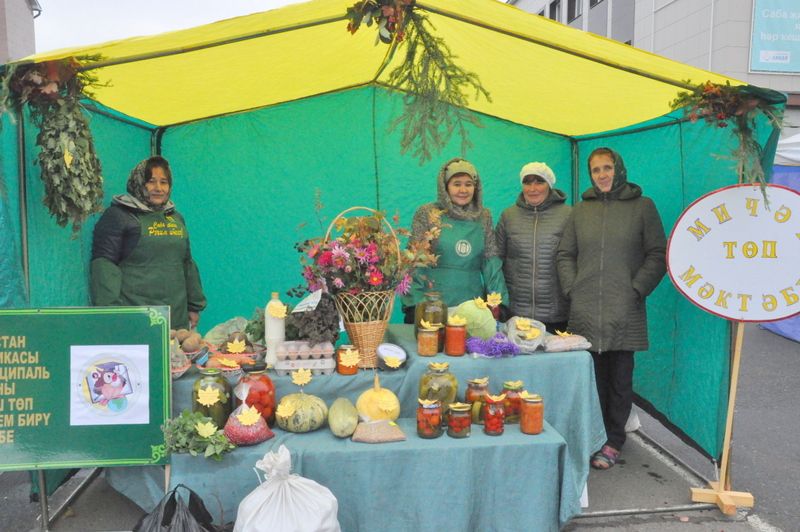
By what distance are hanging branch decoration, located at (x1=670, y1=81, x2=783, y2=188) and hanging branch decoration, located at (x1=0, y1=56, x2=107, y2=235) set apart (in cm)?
283

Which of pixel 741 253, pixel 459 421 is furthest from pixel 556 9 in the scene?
pixel 459 421

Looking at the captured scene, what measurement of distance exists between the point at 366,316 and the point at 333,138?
97.7 inches

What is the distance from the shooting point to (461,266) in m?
3.47

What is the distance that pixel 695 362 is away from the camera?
3502 mm

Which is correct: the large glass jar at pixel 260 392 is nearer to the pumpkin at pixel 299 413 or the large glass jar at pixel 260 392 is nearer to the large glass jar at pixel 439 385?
the pumpkin at pixel 299 413

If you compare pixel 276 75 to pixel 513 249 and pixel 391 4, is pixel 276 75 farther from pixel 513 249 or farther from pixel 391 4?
pixel 513 249

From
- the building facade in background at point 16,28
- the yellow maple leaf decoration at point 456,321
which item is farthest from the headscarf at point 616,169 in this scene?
the building facade in background at point 16,28

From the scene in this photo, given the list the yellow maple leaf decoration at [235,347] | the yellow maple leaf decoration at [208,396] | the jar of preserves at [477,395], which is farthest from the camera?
the yellow maple leaf decoration at [235,347]

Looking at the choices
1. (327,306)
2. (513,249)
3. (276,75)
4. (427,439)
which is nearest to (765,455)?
(513,249)

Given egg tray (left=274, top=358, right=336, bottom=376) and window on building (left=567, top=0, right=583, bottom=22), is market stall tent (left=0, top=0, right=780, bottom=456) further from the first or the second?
window on building (left=567, top=0, right=583, bottom=22)

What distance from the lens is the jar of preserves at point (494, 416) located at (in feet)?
8.34

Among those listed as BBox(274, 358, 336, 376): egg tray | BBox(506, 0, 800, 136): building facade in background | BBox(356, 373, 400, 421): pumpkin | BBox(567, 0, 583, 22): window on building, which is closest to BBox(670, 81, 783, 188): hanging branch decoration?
BBox(356, 373, 400, 421): pumpkin

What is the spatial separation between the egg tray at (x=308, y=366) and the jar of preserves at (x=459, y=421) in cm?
59

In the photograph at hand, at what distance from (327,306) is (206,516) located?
0.99 meters
